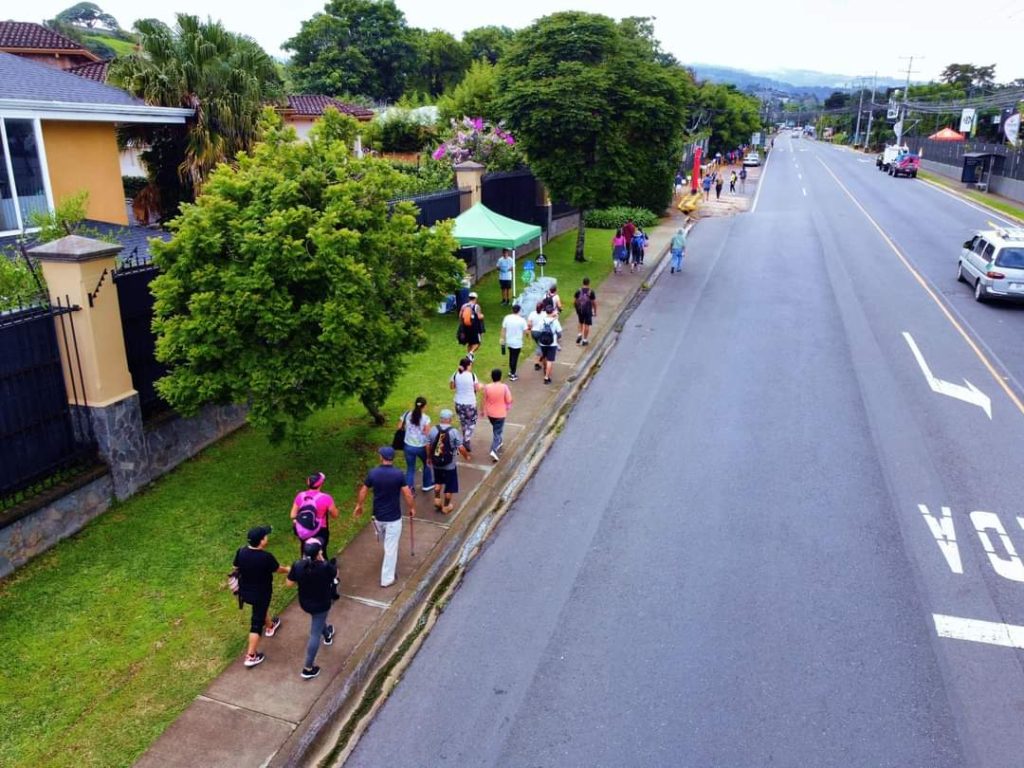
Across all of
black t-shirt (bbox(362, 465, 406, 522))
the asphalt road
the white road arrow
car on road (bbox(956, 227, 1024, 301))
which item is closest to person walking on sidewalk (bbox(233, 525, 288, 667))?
black t-shirt (bbox(362, 465, 406, 522))

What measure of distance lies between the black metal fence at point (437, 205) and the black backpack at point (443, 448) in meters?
10.3

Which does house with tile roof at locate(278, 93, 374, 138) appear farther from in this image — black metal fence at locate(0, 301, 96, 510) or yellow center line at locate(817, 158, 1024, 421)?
black metal fence at locate(0, 301, 96, 510)

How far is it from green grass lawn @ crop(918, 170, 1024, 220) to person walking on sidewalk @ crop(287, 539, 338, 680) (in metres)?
41.4

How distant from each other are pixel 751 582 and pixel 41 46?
142 ft

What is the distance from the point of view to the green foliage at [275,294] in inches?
365

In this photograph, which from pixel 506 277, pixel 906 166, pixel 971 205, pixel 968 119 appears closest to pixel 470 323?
pixel 506 277

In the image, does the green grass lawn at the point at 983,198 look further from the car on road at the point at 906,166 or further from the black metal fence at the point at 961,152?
the black metal fence at the point at 961,152

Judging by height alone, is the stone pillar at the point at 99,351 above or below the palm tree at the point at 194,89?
below

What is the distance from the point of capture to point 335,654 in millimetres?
7469

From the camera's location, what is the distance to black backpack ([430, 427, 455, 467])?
A: 966 cm

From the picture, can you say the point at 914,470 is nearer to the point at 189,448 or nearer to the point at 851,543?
the point at 851,543

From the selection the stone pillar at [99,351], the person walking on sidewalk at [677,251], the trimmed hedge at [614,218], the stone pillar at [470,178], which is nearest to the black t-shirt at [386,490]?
the stone pillar at [99,351]

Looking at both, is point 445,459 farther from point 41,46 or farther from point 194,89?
point 41,46

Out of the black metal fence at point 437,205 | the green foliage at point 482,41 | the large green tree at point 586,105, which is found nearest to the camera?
the black metal fence at point 437,205
